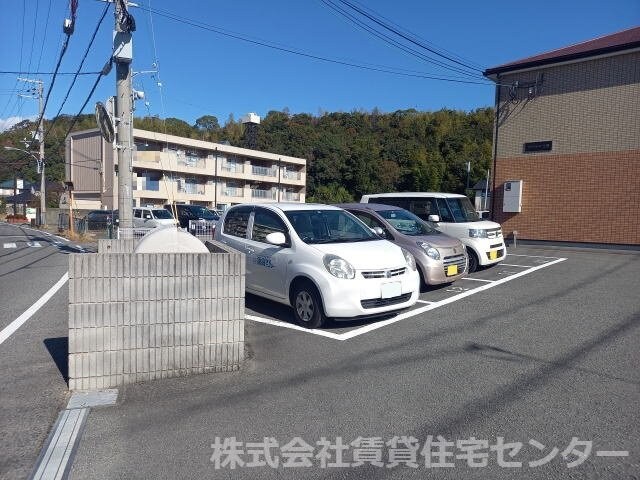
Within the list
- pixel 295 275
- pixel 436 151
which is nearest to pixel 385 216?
pixel 295 275

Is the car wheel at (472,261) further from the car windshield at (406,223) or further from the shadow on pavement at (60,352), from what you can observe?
the shadow on pavement at (60,352)

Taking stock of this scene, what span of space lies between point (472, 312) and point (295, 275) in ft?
8.40

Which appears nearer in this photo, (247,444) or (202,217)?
(247,444)

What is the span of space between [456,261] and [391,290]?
2921mm

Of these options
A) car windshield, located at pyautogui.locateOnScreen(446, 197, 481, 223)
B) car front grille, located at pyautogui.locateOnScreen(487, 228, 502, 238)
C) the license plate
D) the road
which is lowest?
the road

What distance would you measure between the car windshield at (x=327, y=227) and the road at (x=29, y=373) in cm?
307

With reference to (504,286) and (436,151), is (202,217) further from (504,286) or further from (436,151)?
(436,151)

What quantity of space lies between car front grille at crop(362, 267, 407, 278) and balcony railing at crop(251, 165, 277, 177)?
4422 centimetres

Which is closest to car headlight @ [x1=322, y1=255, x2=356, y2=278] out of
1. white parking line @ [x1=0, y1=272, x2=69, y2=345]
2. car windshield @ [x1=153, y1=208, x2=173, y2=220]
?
white parking line @ [x1=0, y1=272, x2=69, y2=345]

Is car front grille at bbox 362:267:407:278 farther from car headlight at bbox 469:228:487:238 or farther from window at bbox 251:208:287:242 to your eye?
car headlight at bbox 469:228:487:238

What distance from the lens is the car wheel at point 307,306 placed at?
576cm

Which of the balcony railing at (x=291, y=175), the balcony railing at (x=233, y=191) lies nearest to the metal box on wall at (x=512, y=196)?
the balcony railing at (x=233, y=191)

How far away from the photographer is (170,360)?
13.9 feet

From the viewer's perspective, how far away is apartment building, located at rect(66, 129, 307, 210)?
36.9 meters
